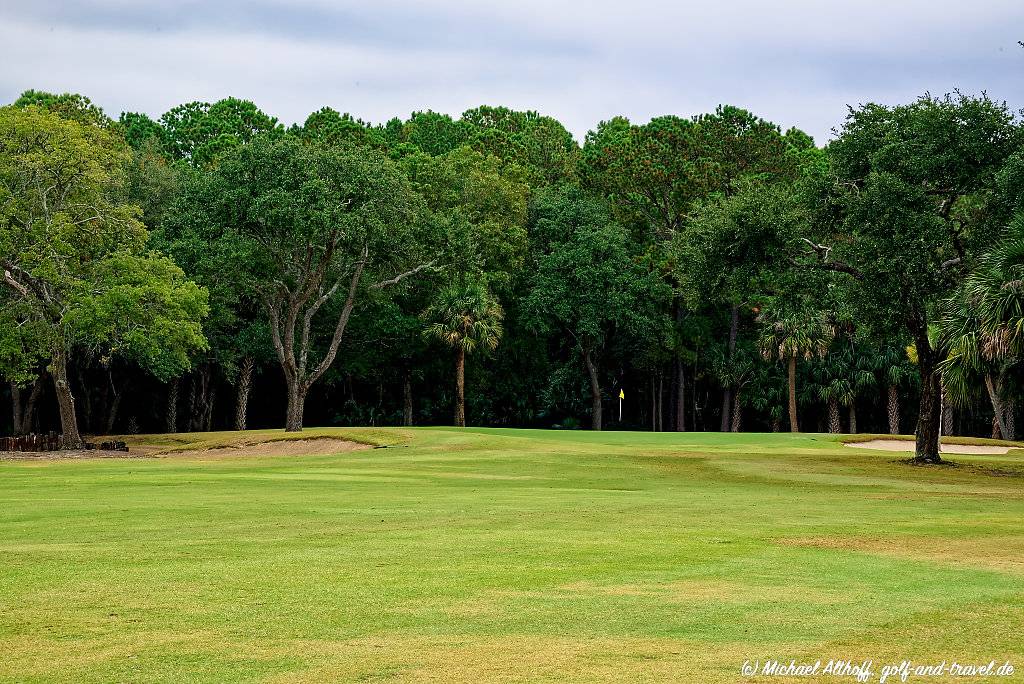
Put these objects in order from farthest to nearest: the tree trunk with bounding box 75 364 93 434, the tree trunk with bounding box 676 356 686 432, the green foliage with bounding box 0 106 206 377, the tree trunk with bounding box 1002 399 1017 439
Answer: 1. the tree trunk with bounding box 676 356 686 432
2. the tree trunk with bounding box 75 364 93 434
3. the tree trunk with bounding box 1002 399 1017 439
4. the green foliage with bounding box 0 106 206 377

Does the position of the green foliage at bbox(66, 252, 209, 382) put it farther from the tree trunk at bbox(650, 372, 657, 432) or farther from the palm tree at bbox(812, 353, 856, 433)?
the palm tree at bbox(812, 353, 856, 433)

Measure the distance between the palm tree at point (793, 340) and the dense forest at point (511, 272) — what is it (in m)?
0.20

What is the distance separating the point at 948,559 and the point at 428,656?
7560 mm

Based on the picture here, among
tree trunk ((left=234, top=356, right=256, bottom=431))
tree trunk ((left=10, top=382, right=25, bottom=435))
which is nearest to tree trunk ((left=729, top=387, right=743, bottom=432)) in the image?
tree trunk ((left=234, top=356, right=256, bottom=431))

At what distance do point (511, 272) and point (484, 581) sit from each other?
199 ft

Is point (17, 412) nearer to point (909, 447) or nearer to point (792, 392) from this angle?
point (909, 447)

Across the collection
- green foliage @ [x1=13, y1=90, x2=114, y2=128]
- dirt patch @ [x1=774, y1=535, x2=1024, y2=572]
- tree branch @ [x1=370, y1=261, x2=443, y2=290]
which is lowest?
dirt patch @ [x1=774, y1=535, x2=1024, y2=572]

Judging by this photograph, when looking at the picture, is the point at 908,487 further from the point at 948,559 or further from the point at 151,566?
the point at 151,566

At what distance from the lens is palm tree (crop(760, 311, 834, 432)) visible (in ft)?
222

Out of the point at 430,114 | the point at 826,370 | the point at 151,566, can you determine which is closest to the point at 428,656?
the point at 151,566

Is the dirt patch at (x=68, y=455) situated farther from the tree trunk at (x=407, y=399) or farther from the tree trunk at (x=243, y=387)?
the tree trunk at (x=407, y=399)

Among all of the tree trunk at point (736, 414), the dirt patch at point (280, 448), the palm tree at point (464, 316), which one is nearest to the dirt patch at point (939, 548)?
the dirt patch at point (280, 448)

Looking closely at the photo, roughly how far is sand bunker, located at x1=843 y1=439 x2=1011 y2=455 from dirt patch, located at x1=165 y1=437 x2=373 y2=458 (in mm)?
21964

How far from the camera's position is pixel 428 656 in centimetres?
777
